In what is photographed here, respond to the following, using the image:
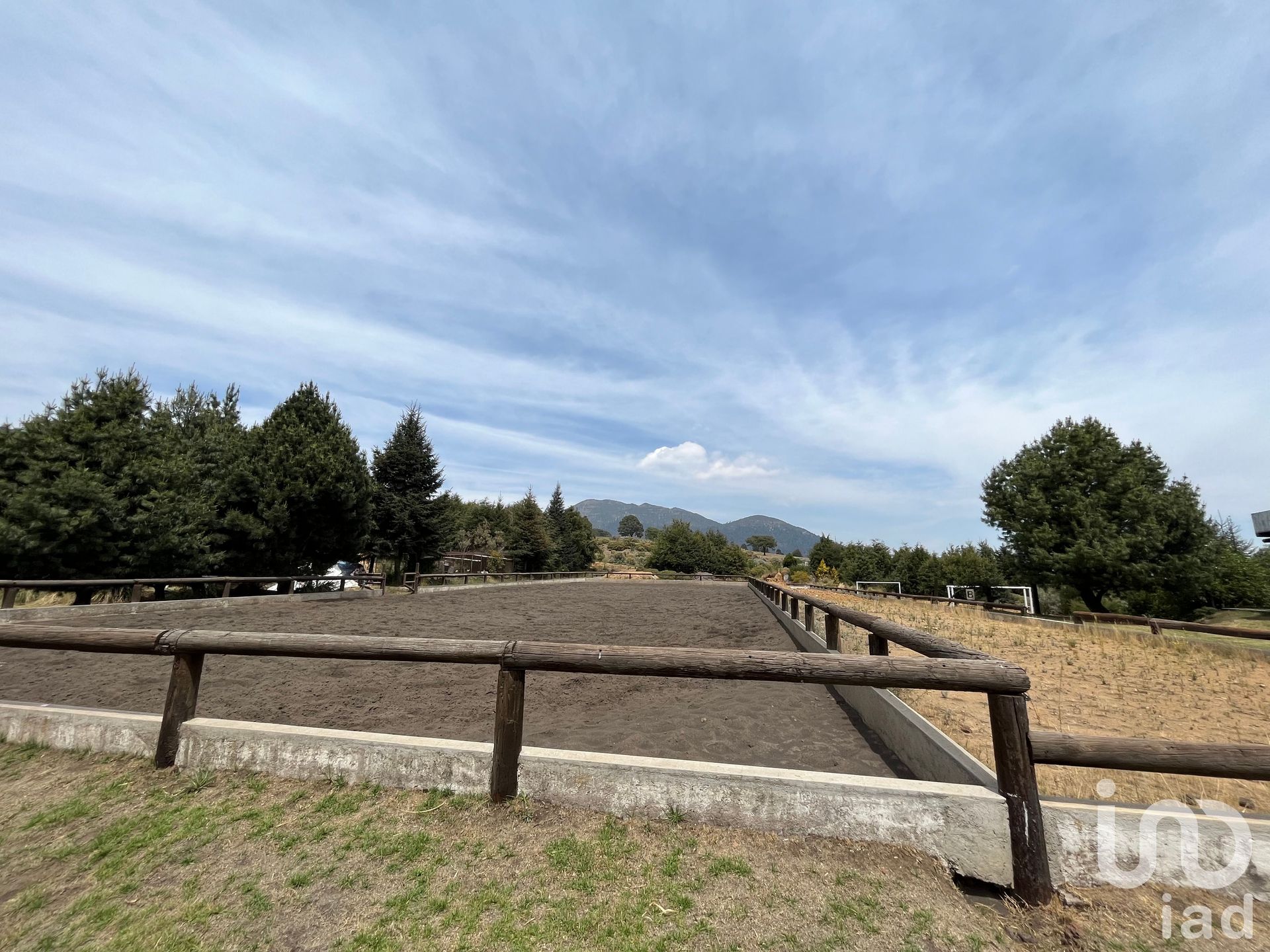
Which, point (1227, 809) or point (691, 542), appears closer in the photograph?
point (1227, 809)

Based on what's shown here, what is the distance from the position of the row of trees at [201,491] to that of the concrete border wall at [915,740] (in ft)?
58.2

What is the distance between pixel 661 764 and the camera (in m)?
2.90

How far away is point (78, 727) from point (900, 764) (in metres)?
6.27

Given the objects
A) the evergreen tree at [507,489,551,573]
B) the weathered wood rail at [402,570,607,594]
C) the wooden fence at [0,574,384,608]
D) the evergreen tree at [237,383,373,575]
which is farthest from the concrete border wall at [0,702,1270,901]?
the evergreen tree at [507,489,551,573]

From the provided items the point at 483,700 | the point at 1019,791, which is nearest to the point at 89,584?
the point at 483,700

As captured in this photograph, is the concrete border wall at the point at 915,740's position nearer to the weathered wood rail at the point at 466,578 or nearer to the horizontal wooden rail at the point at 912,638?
the horizontal wooden rail at the point at 912,638

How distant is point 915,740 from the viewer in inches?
158

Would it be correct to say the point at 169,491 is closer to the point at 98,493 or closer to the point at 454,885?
the point at 98,493

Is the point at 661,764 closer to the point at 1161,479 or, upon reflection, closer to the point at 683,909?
the point at 683,909

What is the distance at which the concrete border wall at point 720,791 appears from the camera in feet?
8.02

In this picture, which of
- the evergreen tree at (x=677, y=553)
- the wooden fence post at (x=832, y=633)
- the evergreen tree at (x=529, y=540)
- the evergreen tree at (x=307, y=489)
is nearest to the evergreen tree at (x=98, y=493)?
the evergreen tree at (x=307, y=489)

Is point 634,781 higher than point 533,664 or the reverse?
the reverse

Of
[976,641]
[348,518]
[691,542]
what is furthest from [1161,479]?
[691,542]

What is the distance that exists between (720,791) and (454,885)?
1.41 meters
